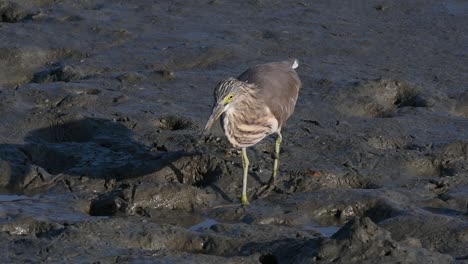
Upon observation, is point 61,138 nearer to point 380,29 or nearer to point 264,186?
point 264,186

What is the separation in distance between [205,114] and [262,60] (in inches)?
71.1

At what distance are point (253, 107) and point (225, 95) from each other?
427 mm

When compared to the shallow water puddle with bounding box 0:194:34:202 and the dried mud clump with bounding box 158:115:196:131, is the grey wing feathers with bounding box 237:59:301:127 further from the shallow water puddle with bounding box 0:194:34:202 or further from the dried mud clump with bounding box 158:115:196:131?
the shallow water puddle with bounding box 0:194:34:202

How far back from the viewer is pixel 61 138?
10.4 meters

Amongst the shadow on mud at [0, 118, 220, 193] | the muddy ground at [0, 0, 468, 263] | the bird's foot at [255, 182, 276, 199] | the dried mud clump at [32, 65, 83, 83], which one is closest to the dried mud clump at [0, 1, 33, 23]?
the muddy ground at [0, 0, 468, 263]

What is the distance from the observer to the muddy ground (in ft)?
26.6

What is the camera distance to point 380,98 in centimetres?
1140

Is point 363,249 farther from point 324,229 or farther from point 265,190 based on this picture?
point 265,190

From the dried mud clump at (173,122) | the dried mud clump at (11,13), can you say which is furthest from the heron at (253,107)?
the dried mud clump at (11,13)

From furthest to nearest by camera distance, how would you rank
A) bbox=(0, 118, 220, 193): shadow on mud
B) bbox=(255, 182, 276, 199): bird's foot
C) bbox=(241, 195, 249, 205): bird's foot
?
bbox=(0, 118, 220, 193): shadow on mud → bbox=(255, 182, 276, 199): bird's foot → bbox=(241, 195, 249, 205): bird's foot

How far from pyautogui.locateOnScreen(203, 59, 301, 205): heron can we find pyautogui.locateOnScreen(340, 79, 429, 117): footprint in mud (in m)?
1.32

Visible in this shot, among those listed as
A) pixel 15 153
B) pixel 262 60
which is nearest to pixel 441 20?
pixel 262 60

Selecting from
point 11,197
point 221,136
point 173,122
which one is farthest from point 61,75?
point 11,197

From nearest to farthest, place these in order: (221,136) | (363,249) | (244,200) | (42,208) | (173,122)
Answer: (363,249) < (42,208) < (244,200) < (221,136) < (173,122)
